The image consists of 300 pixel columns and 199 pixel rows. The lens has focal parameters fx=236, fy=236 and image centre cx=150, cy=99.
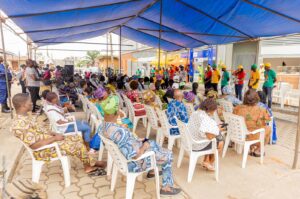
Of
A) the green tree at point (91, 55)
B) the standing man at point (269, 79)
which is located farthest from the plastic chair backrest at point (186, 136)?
the green tree at point (91, 55)

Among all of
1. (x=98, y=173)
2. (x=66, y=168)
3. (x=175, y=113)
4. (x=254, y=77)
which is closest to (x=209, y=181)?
(x=175, y=113)

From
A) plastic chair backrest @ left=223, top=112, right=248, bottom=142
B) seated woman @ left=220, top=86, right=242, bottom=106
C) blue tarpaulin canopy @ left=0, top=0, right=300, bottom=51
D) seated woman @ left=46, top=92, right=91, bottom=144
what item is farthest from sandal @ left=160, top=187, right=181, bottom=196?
blue tarpaulin canopy @ left=0, top=0, right=300, bottom=51

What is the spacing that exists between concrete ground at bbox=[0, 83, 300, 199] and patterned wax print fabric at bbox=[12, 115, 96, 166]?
15.2 inches

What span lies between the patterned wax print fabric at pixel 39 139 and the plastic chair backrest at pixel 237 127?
201cm

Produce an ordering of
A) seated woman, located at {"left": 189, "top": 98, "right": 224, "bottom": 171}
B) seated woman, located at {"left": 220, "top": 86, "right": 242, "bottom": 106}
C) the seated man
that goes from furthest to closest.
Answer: seated woman, located at {"left": 220, "top": 86, "right": 242, "bottom": 106}, the seated man, seated woman, located at {"left": 189, "top": 98, "right": 224, "bottom": 171}

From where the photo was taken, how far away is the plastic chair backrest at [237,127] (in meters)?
3.23

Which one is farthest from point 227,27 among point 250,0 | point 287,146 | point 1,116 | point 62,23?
point 1,116

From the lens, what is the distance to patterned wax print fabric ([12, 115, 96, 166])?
2.44m

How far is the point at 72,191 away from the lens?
105 inches

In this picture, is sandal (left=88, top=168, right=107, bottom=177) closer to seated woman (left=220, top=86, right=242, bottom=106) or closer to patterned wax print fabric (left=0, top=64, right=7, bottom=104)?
seated woman (left=220, top=86, right=242, bottom=106)

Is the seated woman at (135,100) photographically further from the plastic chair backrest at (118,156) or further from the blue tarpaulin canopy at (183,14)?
the plastic chair backrest at (118,156)

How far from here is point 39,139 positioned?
8.30ft

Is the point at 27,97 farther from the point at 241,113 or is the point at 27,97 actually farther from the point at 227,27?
the point at 227,27

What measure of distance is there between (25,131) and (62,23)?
4.35 m
